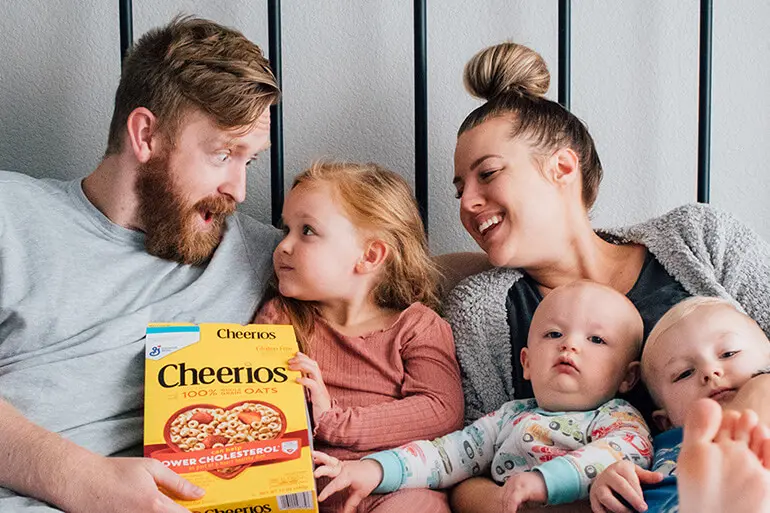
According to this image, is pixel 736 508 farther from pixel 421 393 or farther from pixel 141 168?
pixel 141 168

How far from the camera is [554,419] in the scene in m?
1.24

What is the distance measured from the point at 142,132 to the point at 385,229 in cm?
47

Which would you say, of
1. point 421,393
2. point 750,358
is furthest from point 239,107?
point 750,358

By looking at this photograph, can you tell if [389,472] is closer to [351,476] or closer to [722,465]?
[351,476]

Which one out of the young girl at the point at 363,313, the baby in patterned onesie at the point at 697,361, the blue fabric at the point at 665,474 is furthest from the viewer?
the young girl at the point at 363,313

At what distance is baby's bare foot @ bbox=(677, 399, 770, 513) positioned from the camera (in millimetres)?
→ 875

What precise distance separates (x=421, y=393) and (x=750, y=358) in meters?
0.52

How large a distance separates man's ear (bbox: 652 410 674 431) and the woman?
0.19m

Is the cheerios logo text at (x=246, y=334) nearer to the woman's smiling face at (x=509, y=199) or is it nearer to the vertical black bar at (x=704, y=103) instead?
the woman's smiling face at (x=509, y=199)

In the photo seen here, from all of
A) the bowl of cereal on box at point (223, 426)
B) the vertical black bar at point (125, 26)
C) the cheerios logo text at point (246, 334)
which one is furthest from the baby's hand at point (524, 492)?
the vertical black bar at point (125, 26)

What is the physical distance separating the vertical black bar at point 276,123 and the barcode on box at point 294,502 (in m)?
0.70

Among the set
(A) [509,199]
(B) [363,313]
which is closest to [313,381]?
(B) [363,313]

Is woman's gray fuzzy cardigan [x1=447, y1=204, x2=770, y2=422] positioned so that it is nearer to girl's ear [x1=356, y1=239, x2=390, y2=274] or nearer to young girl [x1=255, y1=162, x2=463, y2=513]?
young girl [x1=255, y1=162, x2=463, y2=513]

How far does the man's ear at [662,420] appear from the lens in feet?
4.12
